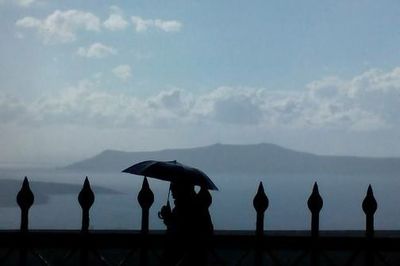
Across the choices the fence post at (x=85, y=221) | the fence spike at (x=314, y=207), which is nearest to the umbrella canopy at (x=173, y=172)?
the fence post at (x=85, y=221)

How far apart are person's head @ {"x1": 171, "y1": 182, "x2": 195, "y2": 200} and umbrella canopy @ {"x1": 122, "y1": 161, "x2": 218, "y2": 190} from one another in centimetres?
5

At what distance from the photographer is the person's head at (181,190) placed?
26.1ft

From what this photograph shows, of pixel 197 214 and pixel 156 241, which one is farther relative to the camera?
pixel 156 241

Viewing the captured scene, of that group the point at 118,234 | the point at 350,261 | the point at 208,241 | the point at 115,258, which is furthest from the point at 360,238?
the point at 115,258

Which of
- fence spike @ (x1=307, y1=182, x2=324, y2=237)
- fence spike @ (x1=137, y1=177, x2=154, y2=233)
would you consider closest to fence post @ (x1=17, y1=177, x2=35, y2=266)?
fence spike @ (x1=137, y1=177, x2=154, y2=233)

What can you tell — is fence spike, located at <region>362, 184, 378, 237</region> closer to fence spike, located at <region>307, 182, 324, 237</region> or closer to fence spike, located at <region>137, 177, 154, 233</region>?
fence spike, located at <region>307, 182, 324, 237</region>

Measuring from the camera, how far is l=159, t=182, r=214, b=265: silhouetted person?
784 cm

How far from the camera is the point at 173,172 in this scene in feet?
26.8

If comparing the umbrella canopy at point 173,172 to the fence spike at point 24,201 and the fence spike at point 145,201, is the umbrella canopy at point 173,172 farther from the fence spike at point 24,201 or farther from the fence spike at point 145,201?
the fence spike at point 24,201

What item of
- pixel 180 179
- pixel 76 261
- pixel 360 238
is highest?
pixel 180 179

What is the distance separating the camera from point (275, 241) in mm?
9359

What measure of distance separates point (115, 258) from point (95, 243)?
3320mm

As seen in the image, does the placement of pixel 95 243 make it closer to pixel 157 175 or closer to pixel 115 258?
pixel 157 175

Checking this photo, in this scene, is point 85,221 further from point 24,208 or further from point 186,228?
point 186,228
